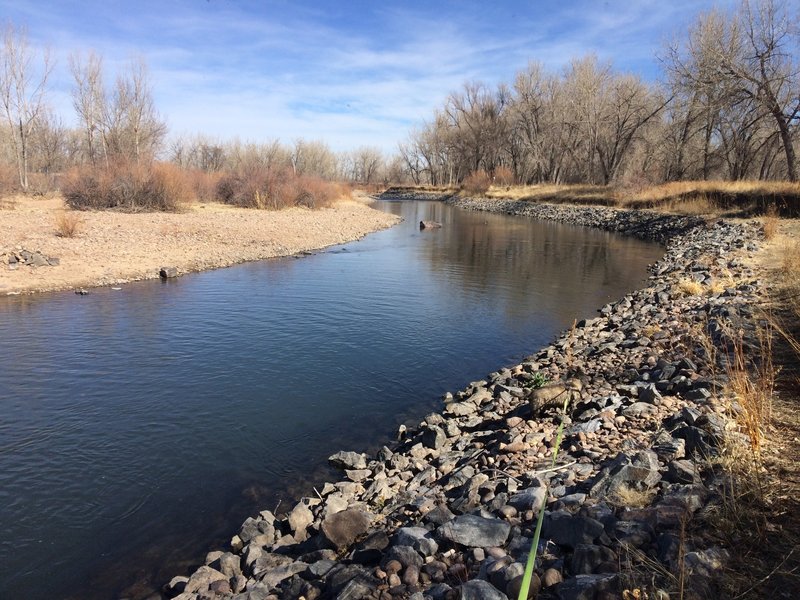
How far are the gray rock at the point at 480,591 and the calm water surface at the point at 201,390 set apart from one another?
3.08m

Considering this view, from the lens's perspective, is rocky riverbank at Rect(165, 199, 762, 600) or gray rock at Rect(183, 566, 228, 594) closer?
rocky riverbank at Rect(165, 199, 762, 600)

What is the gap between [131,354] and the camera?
33.3 feet

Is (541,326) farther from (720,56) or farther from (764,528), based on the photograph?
(720,56)

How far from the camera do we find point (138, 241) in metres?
20.9

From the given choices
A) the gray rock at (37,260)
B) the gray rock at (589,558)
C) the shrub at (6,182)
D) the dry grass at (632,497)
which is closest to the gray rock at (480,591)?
the gray rock at (589,558)

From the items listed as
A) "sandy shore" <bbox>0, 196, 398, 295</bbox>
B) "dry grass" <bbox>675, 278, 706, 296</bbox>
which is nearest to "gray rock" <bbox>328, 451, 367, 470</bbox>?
"dry grass" <bbox>675, 278, 706, 296</bbox>

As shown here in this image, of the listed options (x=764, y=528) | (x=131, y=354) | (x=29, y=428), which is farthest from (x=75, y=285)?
(x=764, y=528)

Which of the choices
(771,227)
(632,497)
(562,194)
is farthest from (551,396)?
(562,194)

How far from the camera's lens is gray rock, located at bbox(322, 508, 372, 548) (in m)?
4.63

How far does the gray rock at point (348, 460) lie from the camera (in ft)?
21.3

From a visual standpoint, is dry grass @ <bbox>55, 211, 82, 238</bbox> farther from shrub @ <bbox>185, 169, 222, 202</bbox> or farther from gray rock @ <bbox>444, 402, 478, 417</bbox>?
shrub @ <bbox>185, 169, 222, 202</bbox>

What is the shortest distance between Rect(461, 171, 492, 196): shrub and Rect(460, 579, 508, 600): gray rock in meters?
67.7

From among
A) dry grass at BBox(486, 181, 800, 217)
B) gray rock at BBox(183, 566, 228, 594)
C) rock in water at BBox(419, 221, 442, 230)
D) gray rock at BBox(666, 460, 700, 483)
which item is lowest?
gray rock at BBox(183, 566, 228, 594)

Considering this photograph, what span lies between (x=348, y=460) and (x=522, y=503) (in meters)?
2.73
